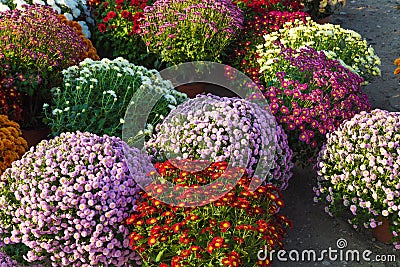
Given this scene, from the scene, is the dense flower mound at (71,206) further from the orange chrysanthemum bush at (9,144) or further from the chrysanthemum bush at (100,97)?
the chrysanthemum bush at (100,97)

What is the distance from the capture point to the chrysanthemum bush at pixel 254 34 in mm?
5535

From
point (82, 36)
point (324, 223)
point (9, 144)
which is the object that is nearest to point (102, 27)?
point (82, 36)

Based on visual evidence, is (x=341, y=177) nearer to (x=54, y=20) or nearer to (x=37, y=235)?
(x=37, y=235)

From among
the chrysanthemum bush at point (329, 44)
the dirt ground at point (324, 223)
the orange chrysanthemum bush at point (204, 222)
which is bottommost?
the dirt ground at point (324, 223)

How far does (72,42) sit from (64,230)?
6.57ft

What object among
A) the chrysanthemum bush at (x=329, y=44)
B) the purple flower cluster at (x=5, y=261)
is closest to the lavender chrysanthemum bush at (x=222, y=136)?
the purple flower cluster at (x=5, y=261)

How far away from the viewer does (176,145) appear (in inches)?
149

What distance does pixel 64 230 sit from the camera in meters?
3.36

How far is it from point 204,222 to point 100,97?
1.64 m

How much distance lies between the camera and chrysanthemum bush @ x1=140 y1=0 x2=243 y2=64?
5.27m

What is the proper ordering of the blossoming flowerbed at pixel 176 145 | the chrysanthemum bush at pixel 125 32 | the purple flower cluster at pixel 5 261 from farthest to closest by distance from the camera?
the chrysanthemum bush at pixel 125 32
the purple flower cluster at pixel 5 261
the blossoming flowerbed at pixel 176 145

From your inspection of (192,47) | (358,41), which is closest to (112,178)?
(192,47)

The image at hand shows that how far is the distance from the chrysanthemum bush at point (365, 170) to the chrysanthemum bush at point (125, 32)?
2.28m

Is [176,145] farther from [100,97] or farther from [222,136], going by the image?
[100,97]
